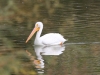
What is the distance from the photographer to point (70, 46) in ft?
12.3

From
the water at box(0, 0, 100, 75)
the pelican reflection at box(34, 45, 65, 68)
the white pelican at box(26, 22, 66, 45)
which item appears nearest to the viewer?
the water at box(0, 0, 100, 75)

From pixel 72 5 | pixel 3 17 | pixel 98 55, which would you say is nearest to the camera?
pixel 3 17

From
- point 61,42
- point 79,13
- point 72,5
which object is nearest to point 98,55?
point 61,42

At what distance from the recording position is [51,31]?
420 cm

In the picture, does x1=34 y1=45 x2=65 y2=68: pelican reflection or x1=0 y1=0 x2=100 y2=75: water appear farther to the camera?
x1=34 y1=45 x2=65 y2=68: pelican reflection

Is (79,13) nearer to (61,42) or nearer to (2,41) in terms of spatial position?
(61,42)

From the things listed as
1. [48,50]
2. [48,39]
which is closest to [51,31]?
[48,39]

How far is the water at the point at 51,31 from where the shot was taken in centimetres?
144

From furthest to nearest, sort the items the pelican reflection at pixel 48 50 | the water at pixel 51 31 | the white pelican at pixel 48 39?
the white pelican at pixel 48 39 < the pelican reflection at pixel 48 50 < the water at pixel 51 31

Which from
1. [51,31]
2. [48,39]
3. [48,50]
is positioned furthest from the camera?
[51,31]

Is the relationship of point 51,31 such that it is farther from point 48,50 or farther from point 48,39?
point 48,50

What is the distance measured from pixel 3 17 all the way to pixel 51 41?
8.22 feet

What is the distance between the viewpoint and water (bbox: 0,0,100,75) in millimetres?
1441

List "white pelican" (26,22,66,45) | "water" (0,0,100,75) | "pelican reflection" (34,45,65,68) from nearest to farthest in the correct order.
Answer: "water" (0,0,100,75) < "pelican reflection" (34,45,65,68) < "white pelican" (26,22,66,45)
